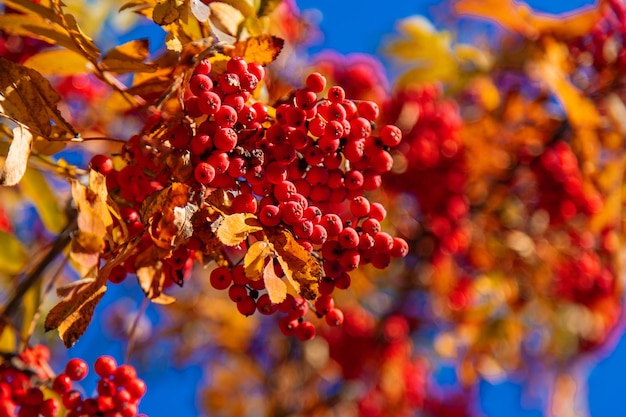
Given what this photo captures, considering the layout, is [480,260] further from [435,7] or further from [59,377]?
[59,377]

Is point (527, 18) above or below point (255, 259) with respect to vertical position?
above

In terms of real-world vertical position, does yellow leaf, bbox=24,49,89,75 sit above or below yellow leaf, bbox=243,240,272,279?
above

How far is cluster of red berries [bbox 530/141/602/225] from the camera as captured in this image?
9.94 ft

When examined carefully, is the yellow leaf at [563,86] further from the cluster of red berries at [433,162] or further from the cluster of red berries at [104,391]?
the cluster of red berries at [104,391]

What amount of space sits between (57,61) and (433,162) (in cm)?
164

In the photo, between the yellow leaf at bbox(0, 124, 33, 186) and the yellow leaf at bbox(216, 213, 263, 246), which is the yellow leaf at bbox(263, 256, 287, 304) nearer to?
the yellow leaf at bbox(216, 213, 263, 246)

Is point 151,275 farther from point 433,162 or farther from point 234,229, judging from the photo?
point 433,162

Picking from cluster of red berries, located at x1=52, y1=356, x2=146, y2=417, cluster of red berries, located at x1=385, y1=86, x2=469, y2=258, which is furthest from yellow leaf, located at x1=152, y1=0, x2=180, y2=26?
cluster of red berries, located at x1=385, y1=86, x2=469, y2=258

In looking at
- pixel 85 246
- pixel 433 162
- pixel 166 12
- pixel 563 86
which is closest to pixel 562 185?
pixel 563 86

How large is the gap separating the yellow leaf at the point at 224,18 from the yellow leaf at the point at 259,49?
3.2 inches

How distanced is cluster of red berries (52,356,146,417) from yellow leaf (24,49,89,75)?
0.66 metres

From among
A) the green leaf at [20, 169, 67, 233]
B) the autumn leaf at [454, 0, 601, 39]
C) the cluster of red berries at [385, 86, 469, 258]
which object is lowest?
the green leaf at [20, 169, 67, 233]

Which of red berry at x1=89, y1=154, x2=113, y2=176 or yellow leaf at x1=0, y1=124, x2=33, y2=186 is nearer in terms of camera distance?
yellow leaf at x1=0, y1=124, x2=33, y2=186

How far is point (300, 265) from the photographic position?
1259mm
